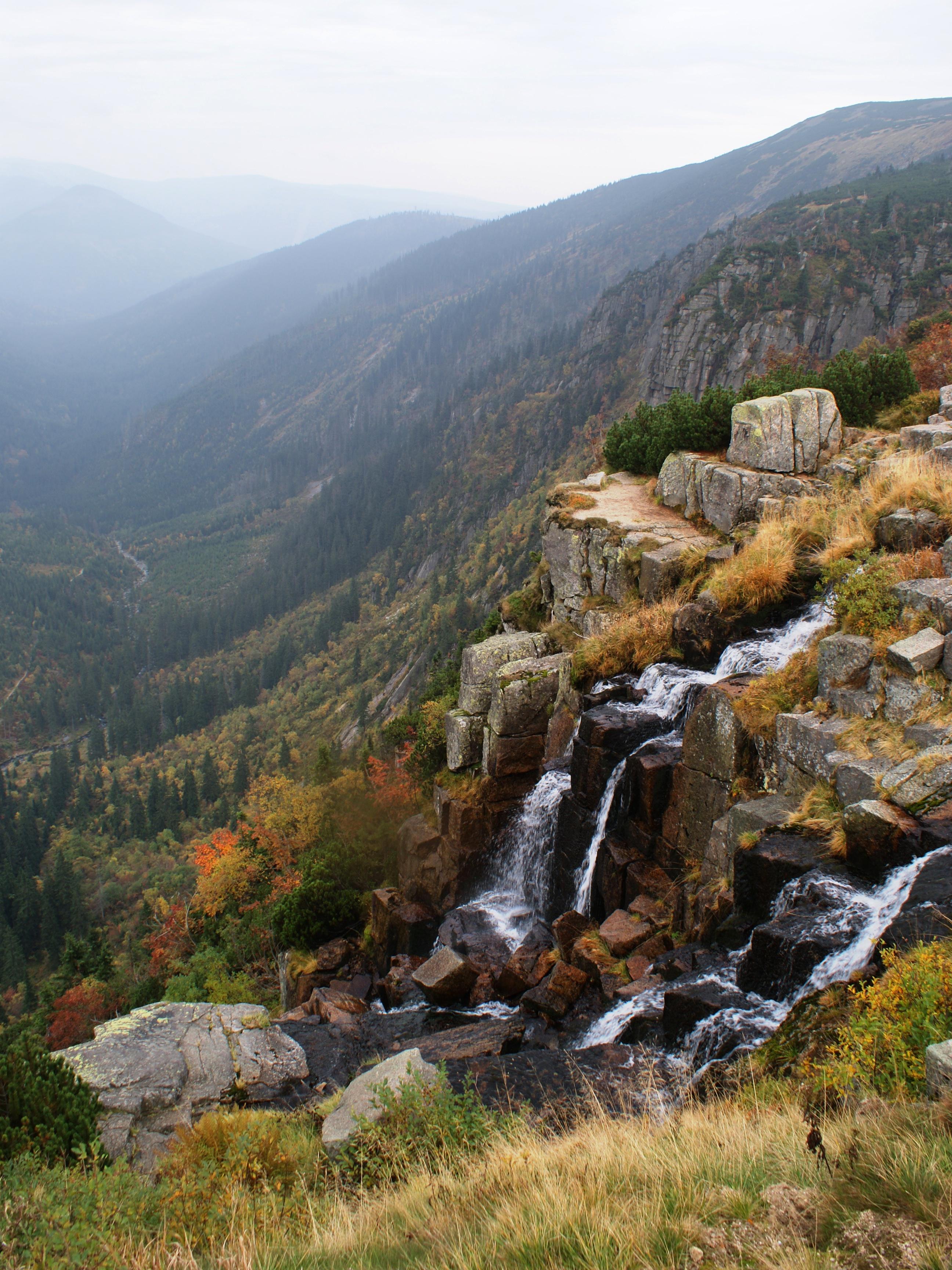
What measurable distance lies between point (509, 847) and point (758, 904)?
1006 cm

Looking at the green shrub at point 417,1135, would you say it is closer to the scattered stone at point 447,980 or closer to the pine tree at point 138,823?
the scattered stone at point 447,980

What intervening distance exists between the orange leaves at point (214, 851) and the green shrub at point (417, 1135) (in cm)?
3135

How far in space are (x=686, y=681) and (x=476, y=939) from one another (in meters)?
7.82

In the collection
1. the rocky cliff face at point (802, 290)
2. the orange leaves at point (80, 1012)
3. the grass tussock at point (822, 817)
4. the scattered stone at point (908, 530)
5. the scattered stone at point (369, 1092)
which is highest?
the rocky cliff face at point (802, 290)

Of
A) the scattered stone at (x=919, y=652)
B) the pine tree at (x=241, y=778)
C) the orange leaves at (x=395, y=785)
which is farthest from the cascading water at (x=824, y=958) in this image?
the pine tree at (x=241, y=778)

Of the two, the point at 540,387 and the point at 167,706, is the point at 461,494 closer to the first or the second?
the point at 540,387

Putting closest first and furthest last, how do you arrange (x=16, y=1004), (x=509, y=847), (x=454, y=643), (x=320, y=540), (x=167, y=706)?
(x=509, y=847) → (x=16, y=1004) → (x=454, y=643) → (x=167, y=706) → (x=320, y=540)

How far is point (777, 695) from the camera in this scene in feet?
42.6

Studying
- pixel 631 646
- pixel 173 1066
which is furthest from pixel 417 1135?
pixel 631 646

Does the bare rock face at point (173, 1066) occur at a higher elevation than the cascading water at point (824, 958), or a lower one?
lower

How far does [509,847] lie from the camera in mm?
19688

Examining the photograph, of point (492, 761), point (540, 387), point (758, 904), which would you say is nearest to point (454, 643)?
point (492, 761)

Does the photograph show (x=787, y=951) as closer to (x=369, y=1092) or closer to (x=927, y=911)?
(x=927, y=911)

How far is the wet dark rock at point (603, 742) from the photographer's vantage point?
1566 centimetres
